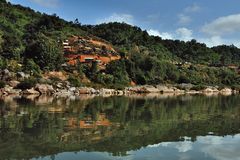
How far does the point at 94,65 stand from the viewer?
3632 inches

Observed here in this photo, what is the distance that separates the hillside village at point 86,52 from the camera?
98500 millimetres

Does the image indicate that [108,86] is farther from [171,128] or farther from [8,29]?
[171,128]

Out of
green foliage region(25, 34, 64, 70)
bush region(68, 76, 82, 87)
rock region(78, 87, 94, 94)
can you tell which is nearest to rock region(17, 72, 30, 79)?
green foliage region(25, 34, 64, 70)

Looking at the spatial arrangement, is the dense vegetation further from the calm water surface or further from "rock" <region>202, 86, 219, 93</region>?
the calm water surface

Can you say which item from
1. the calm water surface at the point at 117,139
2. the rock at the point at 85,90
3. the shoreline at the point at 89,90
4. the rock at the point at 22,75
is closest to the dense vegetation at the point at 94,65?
the rock at the point at 22,75

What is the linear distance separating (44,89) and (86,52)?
34.6 metres

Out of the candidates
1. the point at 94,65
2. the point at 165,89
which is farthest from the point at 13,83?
the point at 165,89

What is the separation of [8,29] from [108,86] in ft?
120

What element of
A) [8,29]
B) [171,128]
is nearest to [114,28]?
[8,29]

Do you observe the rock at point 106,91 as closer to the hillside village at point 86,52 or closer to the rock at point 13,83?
the hillside village at point 86,52

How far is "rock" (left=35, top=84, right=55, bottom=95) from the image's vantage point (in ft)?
226

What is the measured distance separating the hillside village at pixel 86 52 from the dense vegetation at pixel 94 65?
104 inches

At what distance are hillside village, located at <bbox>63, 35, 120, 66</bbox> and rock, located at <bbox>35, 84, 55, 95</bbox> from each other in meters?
24.2

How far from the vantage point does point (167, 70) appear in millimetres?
111500
